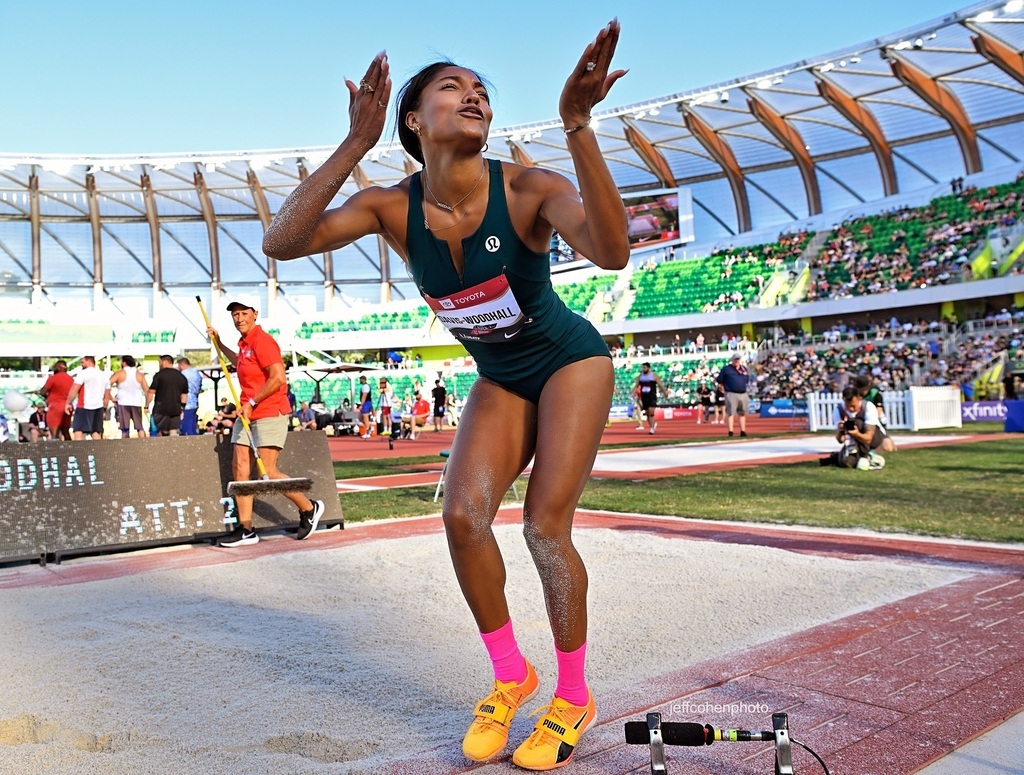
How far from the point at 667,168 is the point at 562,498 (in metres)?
48.8

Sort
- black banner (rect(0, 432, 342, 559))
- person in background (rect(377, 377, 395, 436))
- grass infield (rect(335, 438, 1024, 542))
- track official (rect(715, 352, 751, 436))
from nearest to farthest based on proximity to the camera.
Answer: black banner (rect(0, 432, 342, 559)) < grass infield (rect(335, 438, 1024, 542)) < track official (rect(715, 352, 751, 436)) < person in background (rect(377, 377, 395, 436))

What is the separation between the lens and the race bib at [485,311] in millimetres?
2607

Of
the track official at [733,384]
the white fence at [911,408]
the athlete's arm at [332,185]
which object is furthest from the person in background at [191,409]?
the athlete's arm at [332,185]

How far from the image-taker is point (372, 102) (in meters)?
2.56

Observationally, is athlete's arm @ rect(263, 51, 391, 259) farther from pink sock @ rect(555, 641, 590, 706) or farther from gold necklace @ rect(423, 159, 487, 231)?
pink sock @ rect(555, 641, 590, 706)

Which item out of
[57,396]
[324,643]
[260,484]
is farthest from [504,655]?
[57,396]

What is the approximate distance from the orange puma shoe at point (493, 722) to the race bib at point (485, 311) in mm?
1072

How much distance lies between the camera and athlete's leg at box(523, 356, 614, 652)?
2637 mm

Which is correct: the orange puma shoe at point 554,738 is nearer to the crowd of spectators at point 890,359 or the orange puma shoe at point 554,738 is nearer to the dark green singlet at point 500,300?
the dark green singlet at point 500,300

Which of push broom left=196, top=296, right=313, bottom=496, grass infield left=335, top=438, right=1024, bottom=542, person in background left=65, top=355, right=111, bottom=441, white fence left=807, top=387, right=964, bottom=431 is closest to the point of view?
push broom left=196, top=296, right=313, bottom=496

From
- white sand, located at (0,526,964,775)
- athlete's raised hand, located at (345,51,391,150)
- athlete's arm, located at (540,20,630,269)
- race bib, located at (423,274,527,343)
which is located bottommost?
white sand, located at (0,526,964,775)

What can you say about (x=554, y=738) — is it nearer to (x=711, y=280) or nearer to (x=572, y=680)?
Result: (x=572, y=680)

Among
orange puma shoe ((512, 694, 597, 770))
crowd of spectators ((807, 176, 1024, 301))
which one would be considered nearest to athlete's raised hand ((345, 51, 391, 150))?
orange puma shoe ((512, 694, 597, 770))

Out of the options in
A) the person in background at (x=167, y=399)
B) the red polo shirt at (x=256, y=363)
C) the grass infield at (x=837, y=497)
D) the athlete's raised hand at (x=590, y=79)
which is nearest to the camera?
the athlete's raised hand at (x=590, y=79)
